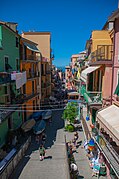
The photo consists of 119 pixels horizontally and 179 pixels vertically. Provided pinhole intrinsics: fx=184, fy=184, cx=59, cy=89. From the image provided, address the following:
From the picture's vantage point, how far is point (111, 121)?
10555mm

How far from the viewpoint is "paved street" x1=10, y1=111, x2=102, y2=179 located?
15.6m

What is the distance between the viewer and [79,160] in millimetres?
18000

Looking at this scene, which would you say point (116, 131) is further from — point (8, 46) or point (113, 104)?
point (8, 46)

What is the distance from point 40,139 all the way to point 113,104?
13.2m

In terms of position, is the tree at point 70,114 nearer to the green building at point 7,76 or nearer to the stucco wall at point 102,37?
the green building at point 7,76

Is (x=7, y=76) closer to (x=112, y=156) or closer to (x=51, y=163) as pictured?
(x=51, y=163)

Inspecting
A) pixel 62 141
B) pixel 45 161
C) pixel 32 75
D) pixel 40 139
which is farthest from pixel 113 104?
pixel 32 75

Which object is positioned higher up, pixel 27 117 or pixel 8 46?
pixel 8 46

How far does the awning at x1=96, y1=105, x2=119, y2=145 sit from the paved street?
5.85 m

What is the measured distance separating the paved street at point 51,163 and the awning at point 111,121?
19.2ft

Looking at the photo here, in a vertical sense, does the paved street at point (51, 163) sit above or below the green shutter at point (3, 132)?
below

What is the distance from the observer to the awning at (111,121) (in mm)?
9300

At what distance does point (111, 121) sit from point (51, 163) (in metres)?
9.64

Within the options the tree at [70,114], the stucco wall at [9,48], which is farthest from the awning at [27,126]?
the stucco wall at [9,48]
